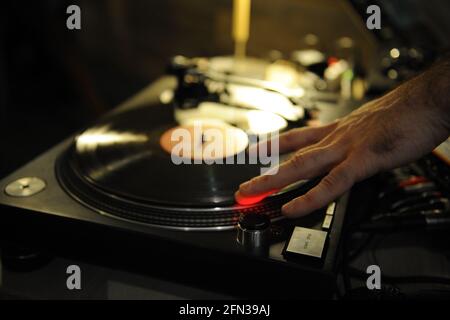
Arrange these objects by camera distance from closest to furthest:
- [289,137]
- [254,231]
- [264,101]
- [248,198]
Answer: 1. [254,231]
2. [248,198]
3. [289,137]
4. [264,101]

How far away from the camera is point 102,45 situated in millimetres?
3506

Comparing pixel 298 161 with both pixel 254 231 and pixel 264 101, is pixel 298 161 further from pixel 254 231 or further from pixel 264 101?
pixel 264 101

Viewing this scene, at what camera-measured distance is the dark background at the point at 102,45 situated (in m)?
2.46

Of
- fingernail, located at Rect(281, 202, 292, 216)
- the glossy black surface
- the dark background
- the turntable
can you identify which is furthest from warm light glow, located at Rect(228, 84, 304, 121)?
the dark background

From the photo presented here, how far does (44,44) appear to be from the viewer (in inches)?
129

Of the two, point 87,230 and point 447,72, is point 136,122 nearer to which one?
point 87,230

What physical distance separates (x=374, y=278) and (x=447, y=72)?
Answer: 377 mm

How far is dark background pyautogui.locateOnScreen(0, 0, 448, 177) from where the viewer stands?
2461 mm

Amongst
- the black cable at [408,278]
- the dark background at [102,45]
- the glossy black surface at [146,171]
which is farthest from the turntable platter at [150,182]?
the dark background at [102,45]

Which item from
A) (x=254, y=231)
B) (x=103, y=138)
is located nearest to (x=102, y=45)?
(x=103, y=138)

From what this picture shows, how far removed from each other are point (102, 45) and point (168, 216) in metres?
3.03

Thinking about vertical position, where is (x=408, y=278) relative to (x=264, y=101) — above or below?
below

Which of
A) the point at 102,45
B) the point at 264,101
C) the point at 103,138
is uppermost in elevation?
the point at 102,45

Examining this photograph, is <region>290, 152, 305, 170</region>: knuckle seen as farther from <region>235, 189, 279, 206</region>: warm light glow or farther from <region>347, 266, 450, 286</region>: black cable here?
<region>347, 266, 450, 286</region>: black cable
